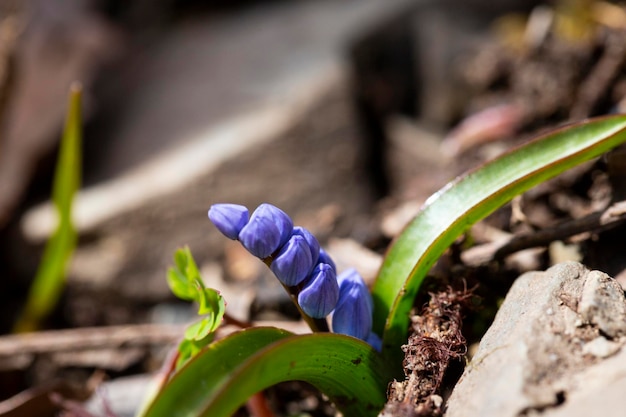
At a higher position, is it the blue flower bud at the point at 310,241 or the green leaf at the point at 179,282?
the blue flower bud at the point at 310,241

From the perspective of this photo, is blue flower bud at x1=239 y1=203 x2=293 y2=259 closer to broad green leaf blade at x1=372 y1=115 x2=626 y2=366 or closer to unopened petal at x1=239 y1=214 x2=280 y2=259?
unopened petal at x1=239 y1=214 x2=280 y2=259

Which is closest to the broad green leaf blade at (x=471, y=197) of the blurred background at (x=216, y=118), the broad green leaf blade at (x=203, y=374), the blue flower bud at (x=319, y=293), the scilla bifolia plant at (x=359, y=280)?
the scilla bifolia plant at (x=359, y=280)

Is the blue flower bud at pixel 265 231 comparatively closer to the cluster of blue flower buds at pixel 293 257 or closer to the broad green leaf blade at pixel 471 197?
the cluster of blue flower buds at pixel 293 257

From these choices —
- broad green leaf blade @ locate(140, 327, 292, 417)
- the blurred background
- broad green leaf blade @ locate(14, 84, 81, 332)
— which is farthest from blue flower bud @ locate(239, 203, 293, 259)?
the blurred background

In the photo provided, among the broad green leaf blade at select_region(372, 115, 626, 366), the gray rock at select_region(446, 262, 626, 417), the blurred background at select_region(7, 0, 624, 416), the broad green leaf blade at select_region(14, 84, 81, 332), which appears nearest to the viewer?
the gray rock at select_region(446, 262, 626, 417)

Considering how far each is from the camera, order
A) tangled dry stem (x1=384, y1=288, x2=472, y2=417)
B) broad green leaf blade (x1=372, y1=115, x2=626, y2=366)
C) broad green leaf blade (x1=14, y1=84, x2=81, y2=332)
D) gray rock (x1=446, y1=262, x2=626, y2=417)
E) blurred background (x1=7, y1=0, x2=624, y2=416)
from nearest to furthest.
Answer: gray rock (x1=446, y1=262, x2=626, y2=417) < tangled dry stem (x1=384, y1=288, x2=472, y2=417) < broad green leaf blade (x1=372, y1=115, x2=626, y2=366) < broad green leaf blade (x1=14, y1=84, x2=81, y2=332) < blurred background (x1=7, y1=0, x2=624, y2=416)

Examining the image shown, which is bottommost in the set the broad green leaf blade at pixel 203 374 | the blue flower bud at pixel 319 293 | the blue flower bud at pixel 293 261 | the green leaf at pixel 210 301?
the broad green leaf blade at pixel 203 374

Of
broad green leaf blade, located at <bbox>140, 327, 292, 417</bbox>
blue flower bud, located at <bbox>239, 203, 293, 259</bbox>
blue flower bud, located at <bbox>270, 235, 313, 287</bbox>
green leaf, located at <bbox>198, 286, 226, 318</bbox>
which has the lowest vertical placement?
broad green leaf blade, located at <bbox>140, 327, 292, 417</bbox>

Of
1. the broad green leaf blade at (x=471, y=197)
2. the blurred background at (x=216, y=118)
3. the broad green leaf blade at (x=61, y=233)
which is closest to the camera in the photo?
the broad green leaf blade at (x=471, y=197)
